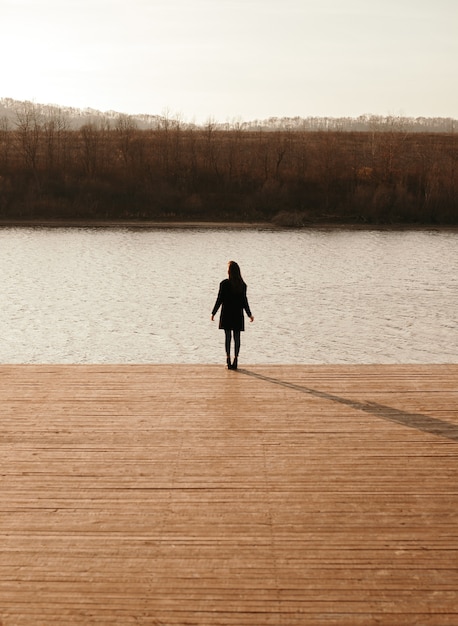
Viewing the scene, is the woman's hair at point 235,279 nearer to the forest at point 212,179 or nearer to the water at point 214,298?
the water at point 214,298

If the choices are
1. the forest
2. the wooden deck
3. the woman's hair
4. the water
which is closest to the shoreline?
the forest

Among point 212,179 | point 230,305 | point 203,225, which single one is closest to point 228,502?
point 230,305

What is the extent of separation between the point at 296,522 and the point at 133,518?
1202 millimetres

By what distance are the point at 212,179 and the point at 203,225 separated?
30.2ft

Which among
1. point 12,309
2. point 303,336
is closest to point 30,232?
point 12,309

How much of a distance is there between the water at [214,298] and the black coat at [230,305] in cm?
273

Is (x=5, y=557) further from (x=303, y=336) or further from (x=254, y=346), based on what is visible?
(x=303, y=336)

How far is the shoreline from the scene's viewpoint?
36.3 metres

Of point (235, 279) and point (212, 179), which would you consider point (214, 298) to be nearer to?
point (235, 279)

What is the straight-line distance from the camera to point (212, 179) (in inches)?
1788

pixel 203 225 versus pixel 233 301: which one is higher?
pixel 233 301

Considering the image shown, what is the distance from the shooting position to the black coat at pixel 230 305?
9227mm

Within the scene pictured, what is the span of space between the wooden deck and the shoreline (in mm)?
28059

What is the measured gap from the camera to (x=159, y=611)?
13.9 feet
